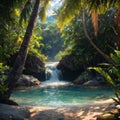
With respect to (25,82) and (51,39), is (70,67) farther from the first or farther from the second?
(51,39)

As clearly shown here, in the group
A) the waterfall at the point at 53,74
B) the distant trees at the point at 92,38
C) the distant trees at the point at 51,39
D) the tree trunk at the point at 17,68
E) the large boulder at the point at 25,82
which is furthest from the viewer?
the distant trees at the point at 51,39

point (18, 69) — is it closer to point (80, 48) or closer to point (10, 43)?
point (10, 43)

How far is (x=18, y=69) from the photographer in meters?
12.5

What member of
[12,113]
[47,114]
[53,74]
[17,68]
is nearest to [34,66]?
[53,74]

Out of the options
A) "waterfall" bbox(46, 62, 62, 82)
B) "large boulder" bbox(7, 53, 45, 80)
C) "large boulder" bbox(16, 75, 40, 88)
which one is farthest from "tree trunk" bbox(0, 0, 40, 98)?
"waterfall" bbox(46, 62, 62, 82)

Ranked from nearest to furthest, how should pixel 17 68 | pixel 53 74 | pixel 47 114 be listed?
pixel 47 114 → pixel 17 68 → pixel 53 74

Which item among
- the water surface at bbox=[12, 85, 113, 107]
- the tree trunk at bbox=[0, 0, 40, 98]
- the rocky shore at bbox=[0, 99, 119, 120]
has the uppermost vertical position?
the tree trunk at bbox=[0, 0, 40, 98]

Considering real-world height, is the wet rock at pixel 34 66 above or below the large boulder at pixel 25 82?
above

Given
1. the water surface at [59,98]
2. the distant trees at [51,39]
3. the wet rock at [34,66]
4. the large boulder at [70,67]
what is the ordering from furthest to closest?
the distant trees at [51,39] < the large boulder at [70,67] < the wet rock at [34,66] < the water surface at [59,98]

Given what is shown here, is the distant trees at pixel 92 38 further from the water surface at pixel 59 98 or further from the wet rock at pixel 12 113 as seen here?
the wet rock at pixel 12 113

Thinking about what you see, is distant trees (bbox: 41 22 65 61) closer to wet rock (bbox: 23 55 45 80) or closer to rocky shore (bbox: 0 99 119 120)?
wet rock (bbox: 23 55 45 80)

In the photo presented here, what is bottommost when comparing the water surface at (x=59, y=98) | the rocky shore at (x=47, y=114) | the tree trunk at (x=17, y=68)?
the water surface at (x=59, y=98)

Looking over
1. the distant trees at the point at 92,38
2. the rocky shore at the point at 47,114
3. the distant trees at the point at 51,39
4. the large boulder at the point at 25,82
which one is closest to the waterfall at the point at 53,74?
the distant trees at the point at 92,38

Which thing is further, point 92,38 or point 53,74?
point 53,74
